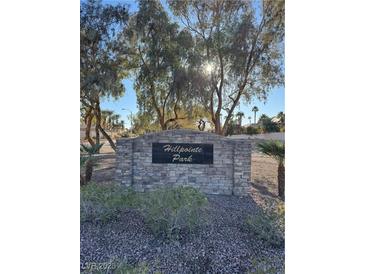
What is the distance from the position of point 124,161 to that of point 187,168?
0.77 m

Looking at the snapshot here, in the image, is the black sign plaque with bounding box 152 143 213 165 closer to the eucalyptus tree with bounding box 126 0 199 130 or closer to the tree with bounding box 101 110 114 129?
the eucalyptus tree with bounding box 126 0 199 130

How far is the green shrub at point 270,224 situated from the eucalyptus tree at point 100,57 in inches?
79.8

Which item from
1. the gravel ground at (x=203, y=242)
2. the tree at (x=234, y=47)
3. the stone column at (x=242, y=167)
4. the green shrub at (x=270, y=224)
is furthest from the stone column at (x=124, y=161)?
the green shrub at (x=270, y=224)

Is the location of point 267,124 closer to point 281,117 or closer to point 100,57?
point 281,117

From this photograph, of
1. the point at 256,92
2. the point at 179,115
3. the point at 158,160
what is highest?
the point at 256,92

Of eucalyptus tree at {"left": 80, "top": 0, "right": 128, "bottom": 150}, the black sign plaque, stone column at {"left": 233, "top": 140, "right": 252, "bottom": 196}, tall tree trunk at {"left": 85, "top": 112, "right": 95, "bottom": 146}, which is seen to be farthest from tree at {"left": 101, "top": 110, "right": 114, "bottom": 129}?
stone column at {"left": 233, "top": 140, "right": 252, "bottom": 196}

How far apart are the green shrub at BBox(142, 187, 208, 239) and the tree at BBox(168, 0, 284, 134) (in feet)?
3.09

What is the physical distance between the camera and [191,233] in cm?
216
